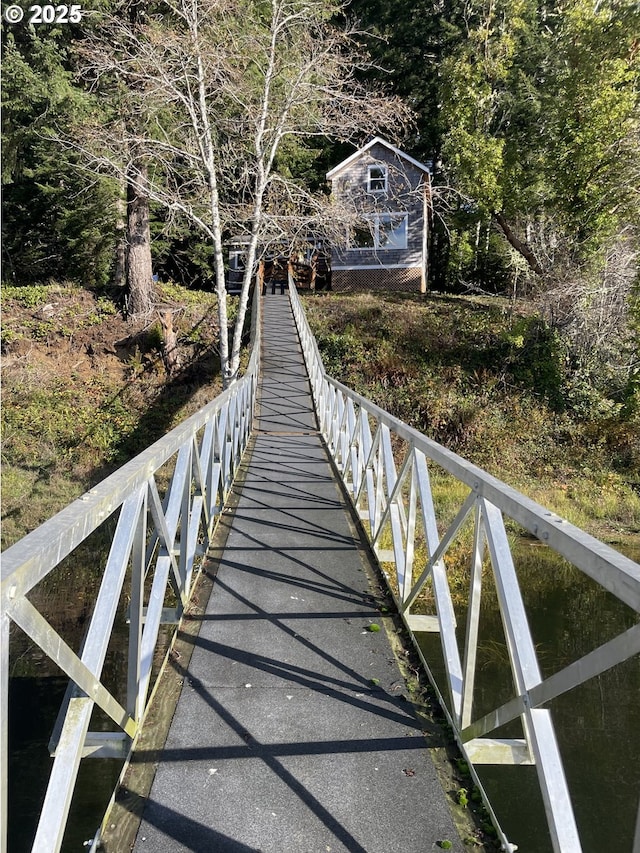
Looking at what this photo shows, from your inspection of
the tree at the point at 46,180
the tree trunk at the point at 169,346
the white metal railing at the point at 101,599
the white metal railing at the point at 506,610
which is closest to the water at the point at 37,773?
the white metal railing at the point at 101,599

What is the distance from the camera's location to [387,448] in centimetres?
486

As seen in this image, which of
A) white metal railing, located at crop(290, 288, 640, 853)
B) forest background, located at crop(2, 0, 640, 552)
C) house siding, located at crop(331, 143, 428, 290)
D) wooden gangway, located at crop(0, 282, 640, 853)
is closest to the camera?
white metal railing, located at crop(290, 288, 640, 853)

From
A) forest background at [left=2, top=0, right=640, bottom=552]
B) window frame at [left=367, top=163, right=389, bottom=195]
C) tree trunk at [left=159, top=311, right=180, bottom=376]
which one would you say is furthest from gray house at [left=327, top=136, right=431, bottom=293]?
tree trunk at [left=159, top=311, right=180, bottom=376]

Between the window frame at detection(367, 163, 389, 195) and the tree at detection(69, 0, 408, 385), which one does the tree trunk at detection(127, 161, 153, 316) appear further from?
the window frame at detection(367, 163, 389, 195)

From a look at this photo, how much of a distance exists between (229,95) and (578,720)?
39.0 ft

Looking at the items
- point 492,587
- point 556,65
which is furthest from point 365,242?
point 492,587

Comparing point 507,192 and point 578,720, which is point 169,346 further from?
point 578,720

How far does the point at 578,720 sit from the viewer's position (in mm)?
5879

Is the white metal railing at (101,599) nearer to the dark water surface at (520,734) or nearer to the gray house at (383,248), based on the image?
the dark water surface at (520,734)

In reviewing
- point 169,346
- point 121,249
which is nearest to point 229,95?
point 169,346

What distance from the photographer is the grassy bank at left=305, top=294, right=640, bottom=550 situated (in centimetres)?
1452

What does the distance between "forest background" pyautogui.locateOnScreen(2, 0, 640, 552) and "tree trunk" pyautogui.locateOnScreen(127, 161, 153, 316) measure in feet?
0.35

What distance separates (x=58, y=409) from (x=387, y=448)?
13.6 metres

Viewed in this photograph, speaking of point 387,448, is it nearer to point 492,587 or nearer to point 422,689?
point 422,689
